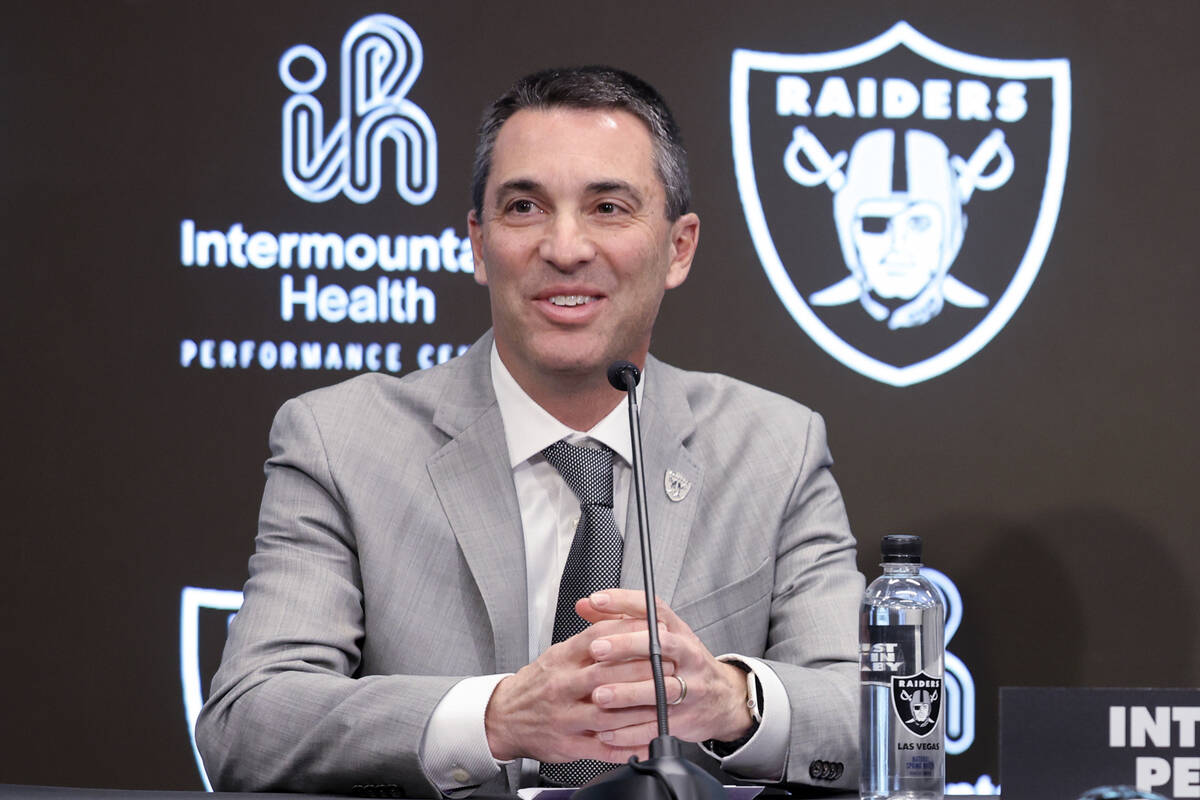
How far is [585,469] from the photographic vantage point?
6.73ft

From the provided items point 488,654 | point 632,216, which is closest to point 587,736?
point 488,654

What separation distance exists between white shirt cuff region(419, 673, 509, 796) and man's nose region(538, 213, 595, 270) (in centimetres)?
72

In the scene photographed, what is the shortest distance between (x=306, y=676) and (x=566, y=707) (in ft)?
1.29

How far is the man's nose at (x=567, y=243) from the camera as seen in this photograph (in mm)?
2047

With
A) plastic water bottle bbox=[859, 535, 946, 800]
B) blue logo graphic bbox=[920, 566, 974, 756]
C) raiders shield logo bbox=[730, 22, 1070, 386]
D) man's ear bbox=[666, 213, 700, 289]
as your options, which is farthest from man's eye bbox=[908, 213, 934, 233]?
plastic water bottle bbox=[859, 535, 946, 800]

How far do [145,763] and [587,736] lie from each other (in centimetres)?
191

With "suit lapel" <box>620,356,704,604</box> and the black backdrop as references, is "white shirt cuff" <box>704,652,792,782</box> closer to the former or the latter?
"suit lapel" <box>620,356,704,604</box>

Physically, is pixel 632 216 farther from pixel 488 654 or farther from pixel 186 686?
pixel 186 686

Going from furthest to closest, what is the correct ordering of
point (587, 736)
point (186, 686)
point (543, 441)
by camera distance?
1. point (186, 686)
2. point (543, 441)
3. point (587, 736)

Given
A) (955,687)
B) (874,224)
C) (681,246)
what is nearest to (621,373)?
(681,246)

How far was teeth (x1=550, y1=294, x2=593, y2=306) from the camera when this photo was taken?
2.08 meters

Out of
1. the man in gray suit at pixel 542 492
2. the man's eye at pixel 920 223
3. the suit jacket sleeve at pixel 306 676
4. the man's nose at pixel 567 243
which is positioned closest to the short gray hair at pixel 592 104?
the man in gray suit at pixel 542 492

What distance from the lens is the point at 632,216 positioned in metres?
2.13

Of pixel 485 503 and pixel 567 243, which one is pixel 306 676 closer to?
pixel 485 503
